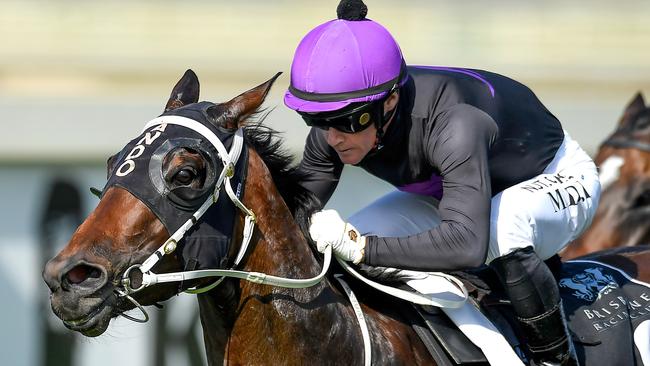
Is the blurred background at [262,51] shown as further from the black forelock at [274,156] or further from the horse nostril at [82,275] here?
the horse nostril at [82,275]

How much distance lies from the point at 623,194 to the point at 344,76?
11.8 feet

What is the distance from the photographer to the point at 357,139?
11.7 feet

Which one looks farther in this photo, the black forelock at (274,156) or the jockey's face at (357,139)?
the jockey's face at (357,139)

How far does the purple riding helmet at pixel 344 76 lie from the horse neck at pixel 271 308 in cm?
25

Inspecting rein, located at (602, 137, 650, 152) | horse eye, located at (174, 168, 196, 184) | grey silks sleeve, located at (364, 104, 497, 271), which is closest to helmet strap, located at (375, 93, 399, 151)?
grey silks sleeve, located at (364, 104, 497, 271)

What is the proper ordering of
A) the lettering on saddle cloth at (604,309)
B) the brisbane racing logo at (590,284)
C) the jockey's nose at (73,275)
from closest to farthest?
the jockey's nose at (73,275), the lettering on saddle cloth at (604,309), the brisbane racing logo at (590,284)

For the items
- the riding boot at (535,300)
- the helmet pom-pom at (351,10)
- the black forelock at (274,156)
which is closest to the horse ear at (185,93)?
the black forelock at (274,156)

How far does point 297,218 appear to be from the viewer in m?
3.55

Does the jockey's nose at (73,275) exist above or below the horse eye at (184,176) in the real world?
below

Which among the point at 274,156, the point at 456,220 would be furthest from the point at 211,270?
the point at 456,220

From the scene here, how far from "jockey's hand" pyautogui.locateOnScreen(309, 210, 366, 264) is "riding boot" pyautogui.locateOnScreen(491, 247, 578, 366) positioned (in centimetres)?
50

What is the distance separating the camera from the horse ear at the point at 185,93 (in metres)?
3.53

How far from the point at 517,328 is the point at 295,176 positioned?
36.3 inches

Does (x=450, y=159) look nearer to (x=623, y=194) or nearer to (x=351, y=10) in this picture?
(x=351, y=10)
